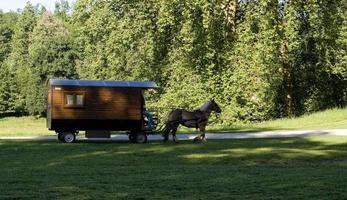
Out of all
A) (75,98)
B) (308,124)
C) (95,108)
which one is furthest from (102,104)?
(308,124)

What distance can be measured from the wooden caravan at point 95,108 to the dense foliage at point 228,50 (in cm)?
1471

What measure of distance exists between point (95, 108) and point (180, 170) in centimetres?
1087

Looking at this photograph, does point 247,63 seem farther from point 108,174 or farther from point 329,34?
point 108,174

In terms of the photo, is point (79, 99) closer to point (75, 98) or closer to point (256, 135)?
point (75, 98)

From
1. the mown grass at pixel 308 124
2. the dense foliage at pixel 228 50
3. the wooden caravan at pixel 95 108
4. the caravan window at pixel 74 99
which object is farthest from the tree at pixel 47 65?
the caravan window at pixel 74 99

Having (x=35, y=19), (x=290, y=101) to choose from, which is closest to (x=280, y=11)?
(x=290, y=101)

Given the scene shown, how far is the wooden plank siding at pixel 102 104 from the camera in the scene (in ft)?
79.2

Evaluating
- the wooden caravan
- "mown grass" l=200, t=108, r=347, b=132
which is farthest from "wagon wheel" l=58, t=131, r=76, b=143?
"mown grass" l=200, t=108, r=347, b=132

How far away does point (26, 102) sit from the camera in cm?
8300

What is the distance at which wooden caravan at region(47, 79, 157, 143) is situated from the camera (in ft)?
79.1

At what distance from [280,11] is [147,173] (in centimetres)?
2768

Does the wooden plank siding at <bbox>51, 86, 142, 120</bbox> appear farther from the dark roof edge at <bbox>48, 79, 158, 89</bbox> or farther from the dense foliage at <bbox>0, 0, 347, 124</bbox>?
the dense foliage at <bbox>0, 0, 347, 124</bbox>

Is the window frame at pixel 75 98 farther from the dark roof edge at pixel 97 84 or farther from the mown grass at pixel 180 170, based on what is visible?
the mown grass at pixel 180 170

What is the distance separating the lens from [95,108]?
79.5ft
